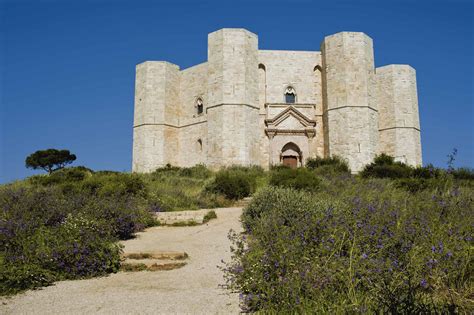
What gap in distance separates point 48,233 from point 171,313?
9.42 ft

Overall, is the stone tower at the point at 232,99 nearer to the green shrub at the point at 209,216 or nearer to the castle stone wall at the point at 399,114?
the castle stone wall at the point at 399,114

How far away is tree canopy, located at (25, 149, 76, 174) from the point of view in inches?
1252

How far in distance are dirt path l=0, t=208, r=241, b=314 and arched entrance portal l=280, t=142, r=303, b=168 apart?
59.1ft

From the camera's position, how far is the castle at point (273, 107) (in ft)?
72.7

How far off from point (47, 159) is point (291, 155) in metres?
20.5

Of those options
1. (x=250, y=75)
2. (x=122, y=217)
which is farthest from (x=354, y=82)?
(x=122, y=217)

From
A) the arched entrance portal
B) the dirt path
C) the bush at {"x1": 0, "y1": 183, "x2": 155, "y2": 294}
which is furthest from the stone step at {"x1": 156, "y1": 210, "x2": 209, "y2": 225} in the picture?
the arched entrance portal

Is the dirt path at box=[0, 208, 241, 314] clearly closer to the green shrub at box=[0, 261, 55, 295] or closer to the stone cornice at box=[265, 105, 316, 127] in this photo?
the green shrub at box=[0, 261, 55, 295]

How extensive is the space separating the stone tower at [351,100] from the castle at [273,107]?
0.19ft

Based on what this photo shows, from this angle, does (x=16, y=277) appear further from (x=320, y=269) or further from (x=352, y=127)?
(x=352, y=127)

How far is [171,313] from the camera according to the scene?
11.2 feet

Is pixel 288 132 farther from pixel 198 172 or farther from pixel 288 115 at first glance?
pixel 198 172

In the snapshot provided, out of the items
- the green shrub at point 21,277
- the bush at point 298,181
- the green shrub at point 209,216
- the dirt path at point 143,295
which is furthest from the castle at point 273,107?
the green shrub at point 21,277

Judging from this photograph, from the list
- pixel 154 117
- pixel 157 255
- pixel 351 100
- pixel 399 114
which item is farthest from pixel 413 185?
pixel 154 117
